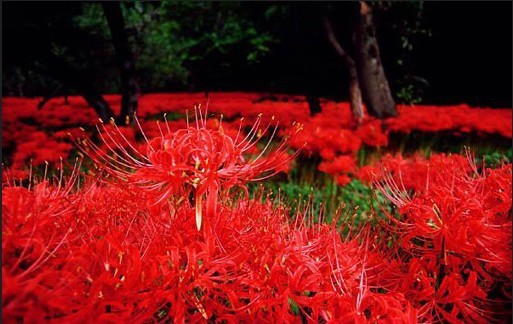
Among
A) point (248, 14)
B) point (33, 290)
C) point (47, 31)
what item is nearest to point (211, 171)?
point (33, 290)

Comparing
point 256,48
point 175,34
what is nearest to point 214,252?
point 175,34

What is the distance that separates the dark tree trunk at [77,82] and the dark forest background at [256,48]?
0.12 ft

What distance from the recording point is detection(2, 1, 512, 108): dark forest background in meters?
2.48

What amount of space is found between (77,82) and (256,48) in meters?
1.46

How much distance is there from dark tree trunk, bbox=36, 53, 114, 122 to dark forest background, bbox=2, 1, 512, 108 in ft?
0.12

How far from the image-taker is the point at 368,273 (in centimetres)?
97

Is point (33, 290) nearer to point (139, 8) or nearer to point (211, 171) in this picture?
point (211, 171)

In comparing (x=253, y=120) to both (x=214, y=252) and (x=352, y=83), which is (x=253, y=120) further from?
(x=352, y=83)

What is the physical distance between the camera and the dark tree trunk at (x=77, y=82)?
7.54 feet

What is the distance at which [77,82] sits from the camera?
7.84 feet

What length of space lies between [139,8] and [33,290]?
91.1 inches

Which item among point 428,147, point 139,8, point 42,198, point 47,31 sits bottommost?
point 428,147

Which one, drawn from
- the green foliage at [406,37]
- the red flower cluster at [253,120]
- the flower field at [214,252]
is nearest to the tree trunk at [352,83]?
the red flower cluster at [253,120]

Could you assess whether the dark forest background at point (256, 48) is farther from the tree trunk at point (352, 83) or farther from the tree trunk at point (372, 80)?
the tree trunk at point (372, 80)
